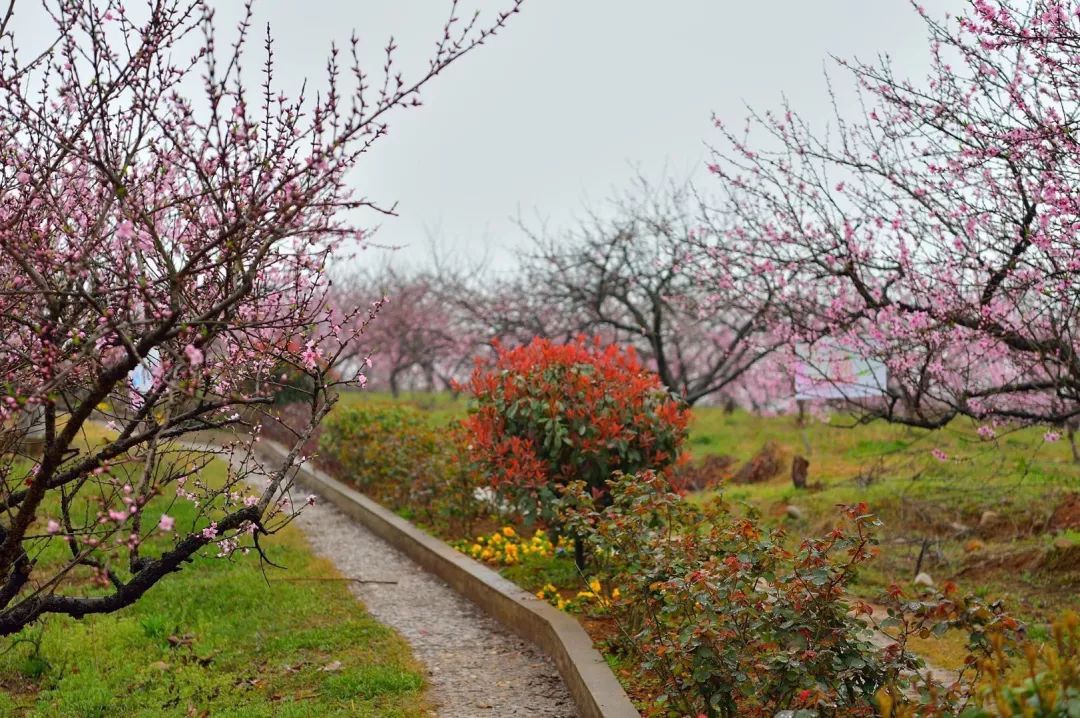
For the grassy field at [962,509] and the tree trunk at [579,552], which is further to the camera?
the grassy field at [962,509]

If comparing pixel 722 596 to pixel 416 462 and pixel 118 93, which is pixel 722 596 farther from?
pixel 416 462

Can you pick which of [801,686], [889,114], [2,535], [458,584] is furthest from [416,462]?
[801,686]

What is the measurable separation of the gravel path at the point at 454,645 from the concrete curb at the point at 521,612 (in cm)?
8

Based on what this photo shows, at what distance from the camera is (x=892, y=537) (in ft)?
31.4

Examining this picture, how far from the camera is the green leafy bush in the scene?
9781 millimetres

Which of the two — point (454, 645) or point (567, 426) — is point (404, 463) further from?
point (454, 645)

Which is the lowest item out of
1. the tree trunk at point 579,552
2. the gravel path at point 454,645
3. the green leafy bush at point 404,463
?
the gravel path at point 454,645

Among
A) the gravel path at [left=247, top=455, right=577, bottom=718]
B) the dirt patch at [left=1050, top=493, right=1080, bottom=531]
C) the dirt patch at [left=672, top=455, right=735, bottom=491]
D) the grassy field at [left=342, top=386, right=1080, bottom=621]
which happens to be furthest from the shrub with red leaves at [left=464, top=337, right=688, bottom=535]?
the dirt patch at [left=672, top=455, right=735, bottom=491]

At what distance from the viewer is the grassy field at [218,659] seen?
16.9 ft

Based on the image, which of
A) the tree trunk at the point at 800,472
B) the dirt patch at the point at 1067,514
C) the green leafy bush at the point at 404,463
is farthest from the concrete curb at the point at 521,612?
the dirt patch at the point at 1067,514

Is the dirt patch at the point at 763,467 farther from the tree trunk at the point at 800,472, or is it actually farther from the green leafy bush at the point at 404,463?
the green leafy bush at the point at 404,463

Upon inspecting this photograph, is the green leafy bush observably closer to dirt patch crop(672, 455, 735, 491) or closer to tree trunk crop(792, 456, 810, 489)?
tree trunk crop(792, 456, 810, 489)

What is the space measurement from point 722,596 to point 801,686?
0.53 meters

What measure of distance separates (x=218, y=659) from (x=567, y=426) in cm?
305
